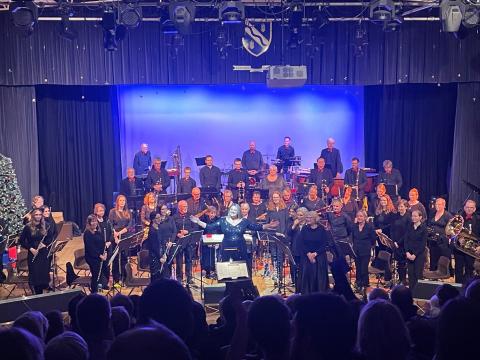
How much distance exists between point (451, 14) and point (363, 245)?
5491mm

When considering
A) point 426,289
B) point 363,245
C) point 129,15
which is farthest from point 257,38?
point 426,289

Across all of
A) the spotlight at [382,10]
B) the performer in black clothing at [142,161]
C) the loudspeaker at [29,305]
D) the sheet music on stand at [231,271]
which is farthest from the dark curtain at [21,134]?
the spotlight at [382,10]

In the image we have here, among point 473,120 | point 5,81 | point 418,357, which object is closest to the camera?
point 418,357

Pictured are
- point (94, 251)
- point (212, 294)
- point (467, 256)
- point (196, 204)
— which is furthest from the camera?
point (196, 204)

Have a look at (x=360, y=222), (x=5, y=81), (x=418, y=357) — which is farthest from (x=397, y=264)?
(x=5, y=81)

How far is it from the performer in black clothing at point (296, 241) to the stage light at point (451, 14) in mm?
5191

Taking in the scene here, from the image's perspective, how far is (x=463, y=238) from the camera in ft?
39.2

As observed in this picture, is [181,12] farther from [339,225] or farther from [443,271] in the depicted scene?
[443,271]

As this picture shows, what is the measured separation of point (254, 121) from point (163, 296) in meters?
16.6

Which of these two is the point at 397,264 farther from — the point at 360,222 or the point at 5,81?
the point at 5,81

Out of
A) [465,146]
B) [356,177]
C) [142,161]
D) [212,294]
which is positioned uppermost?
[465,146]

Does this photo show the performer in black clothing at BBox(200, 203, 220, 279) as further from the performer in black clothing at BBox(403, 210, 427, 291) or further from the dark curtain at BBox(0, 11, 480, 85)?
the dark curtain at BBox(0, 11, 480, 85)

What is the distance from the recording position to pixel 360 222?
12758 millimetres

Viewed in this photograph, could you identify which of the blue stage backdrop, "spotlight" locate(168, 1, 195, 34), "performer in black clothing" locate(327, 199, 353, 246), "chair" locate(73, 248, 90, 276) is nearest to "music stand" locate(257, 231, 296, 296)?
"performer in black clothing" locate(327, 199, 353, 246)
